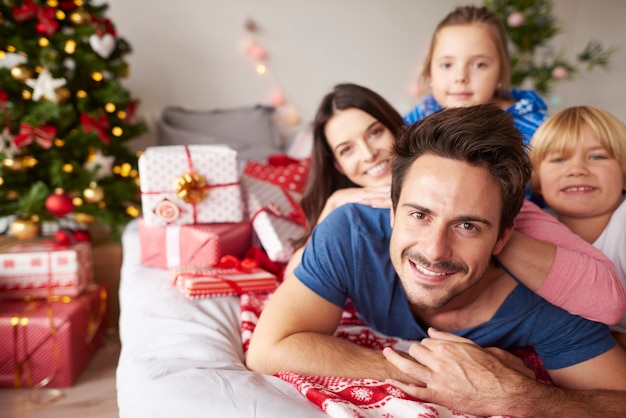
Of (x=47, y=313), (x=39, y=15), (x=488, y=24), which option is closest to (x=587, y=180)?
(x=488, y=24)

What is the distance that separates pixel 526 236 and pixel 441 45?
3.37 ft

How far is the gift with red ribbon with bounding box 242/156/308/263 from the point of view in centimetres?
197

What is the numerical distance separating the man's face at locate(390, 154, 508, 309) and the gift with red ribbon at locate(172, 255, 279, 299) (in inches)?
26.5

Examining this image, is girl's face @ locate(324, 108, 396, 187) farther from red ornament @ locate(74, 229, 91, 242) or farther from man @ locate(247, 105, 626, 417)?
red ornament @ locate(74, 229, 91, 242)

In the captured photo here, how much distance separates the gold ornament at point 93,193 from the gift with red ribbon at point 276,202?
695mm

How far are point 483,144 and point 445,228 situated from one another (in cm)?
19

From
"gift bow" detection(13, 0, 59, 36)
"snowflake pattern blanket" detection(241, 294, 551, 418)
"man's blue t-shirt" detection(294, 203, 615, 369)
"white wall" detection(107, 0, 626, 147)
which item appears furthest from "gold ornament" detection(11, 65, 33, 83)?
"snowflake pattern blanket" detection(241, 294, 551, 418)

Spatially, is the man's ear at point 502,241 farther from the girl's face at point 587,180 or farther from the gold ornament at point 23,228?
the gold ornament at point 23,228

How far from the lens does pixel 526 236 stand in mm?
1262

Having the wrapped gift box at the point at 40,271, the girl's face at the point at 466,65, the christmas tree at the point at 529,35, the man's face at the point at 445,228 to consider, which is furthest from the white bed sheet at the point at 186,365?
the christmas tree at the point at 529,35

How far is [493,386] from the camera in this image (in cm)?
108

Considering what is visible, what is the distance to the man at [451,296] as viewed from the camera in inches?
43.3

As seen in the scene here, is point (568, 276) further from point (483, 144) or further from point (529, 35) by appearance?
point (529, 35)

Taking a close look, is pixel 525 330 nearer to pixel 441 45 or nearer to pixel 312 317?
pixel 312 317
